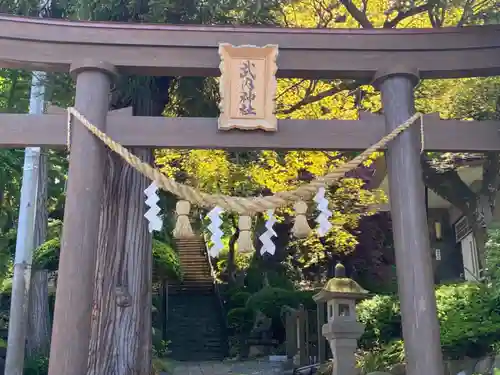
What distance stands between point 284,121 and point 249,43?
818 millimetres

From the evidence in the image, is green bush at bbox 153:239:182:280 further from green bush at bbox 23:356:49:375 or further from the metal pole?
green bush at bbox 23:356:49:375

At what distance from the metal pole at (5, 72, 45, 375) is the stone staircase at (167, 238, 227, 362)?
27.5 feet

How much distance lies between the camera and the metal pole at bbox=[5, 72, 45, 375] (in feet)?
29.1

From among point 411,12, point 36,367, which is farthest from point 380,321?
point 36,367

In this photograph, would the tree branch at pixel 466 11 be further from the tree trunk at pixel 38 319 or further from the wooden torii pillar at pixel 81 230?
the tree trunk at pixel 38 319

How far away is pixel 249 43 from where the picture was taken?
5.54m

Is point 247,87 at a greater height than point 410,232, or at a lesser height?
greater

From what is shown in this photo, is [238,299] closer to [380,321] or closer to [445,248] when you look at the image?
[445,248]

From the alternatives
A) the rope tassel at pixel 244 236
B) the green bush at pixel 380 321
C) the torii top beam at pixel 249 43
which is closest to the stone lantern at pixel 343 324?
the green bush at pixel 380 321

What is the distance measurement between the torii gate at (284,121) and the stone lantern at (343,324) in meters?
3.56

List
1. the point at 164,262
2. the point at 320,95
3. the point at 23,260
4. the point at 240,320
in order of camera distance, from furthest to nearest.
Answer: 1. the point at 240,320
2. the point at 164,262
3. the point at 320,95
4. the point at 23,260

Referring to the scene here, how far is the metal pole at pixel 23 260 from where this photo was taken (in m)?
8.87

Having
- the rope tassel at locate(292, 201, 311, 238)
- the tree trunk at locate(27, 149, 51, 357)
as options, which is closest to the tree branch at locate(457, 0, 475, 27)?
the rope tassel at locate(292, 201, 311, 238)

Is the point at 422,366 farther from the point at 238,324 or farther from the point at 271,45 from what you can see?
the point at 238,324
